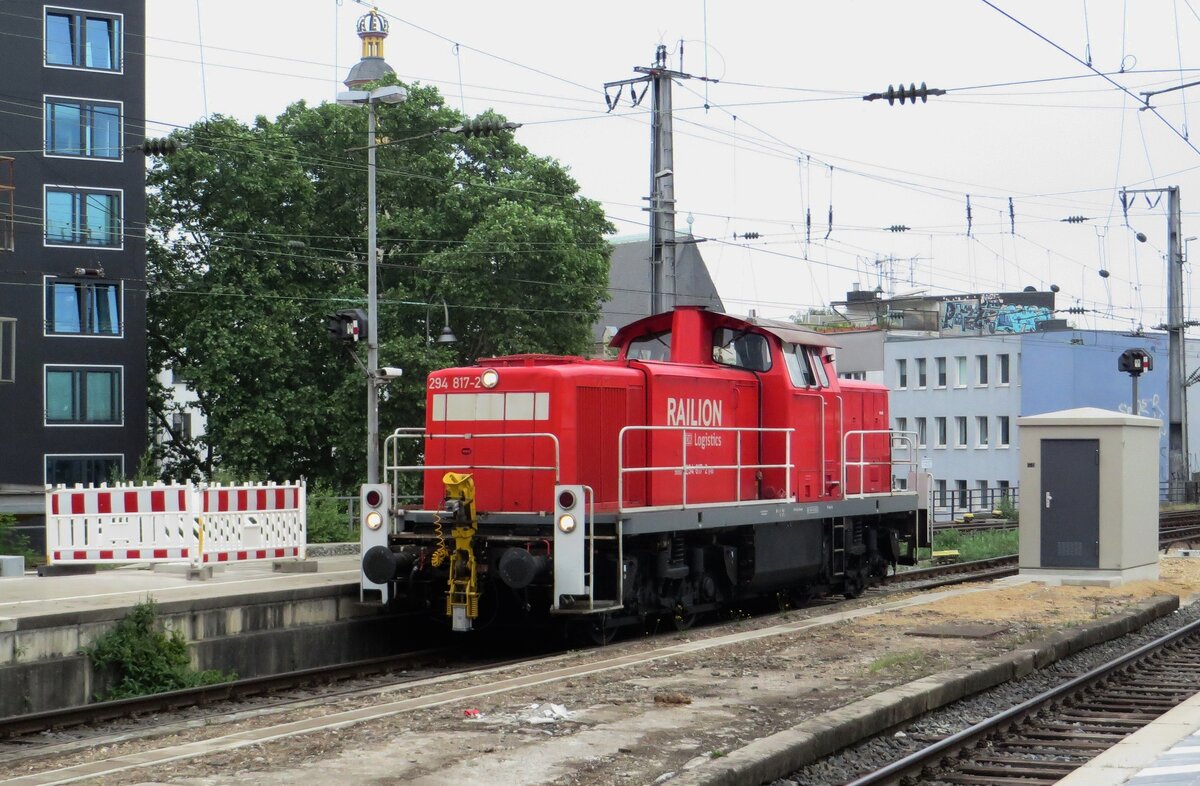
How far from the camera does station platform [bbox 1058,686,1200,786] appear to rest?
7276 mm

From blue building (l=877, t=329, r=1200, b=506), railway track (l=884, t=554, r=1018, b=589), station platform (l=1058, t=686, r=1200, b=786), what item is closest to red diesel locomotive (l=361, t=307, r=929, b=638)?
railway track (l=884, t=554, r=1018, b=589)

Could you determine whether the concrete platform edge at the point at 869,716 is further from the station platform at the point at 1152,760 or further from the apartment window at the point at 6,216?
the apartment window at the point at 6,216

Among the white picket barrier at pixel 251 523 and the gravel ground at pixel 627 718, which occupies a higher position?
the white picket barrier at pixel 251 523

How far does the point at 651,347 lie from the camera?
16.3 meters

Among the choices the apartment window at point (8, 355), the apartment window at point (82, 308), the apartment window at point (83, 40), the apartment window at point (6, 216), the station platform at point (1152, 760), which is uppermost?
the apartment window at point (83, 40)

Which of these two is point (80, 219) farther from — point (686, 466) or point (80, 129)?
point (686, 466)

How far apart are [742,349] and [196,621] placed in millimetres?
7343

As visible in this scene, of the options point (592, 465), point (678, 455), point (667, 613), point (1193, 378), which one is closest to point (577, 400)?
point (592, 465)

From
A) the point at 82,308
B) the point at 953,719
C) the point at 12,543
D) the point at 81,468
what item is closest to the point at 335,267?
the point at 82,308

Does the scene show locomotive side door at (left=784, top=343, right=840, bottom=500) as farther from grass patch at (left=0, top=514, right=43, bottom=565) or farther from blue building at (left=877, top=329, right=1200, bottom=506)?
blue building at (left=877, top=329, right=1200, bottom=506)

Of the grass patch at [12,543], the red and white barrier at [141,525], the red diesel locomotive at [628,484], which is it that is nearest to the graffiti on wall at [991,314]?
the red diesel locomotive at [628,484]

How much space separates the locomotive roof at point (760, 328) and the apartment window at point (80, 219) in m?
27.1

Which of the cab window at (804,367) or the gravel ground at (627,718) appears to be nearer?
the gravel ground at (627,718)

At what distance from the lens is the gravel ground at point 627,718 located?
721 cm
